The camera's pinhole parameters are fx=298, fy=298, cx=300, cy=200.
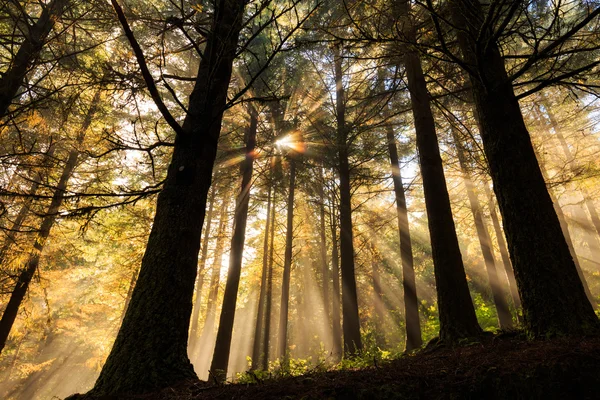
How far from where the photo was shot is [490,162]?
353 cm

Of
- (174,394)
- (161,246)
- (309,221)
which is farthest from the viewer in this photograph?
(309,221)

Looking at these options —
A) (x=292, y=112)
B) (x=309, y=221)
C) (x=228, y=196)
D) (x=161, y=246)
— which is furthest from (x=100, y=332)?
(x=161, y=246)

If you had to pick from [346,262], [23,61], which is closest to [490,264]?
[346,262]

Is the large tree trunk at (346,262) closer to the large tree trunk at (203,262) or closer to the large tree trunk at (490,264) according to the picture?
the large tree trunk at (490,264)

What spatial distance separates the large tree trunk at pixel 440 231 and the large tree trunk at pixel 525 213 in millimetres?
1035

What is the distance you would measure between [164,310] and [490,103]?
4149mm

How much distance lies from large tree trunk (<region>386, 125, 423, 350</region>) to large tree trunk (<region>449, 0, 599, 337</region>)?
274 inches

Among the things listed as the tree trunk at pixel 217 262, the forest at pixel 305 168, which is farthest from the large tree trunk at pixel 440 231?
the tree trunk at pixel 217 262

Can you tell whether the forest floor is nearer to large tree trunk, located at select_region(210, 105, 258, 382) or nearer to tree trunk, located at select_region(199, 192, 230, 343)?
large tree trunk, located at select_region(210, 105, 258, 382)

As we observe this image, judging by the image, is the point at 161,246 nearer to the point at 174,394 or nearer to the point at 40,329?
the point at 174,394

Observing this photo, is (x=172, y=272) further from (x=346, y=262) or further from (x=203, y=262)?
(x=203, y=262)

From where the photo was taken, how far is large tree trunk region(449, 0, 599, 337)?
9.07ft

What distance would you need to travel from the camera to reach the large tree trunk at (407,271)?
30.4ft

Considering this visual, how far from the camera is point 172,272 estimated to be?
8.95ft
